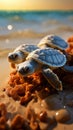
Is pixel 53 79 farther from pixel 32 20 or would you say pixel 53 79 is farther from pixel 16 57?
pixel 32 20

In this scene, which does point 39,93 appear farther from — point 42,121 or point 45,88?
point 42,121

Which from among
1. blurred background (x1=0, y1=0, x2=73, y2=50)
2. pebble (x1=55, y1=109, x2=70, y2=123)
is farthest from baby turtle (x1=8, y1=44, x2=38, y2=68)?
blurred background (x1=0, y1=0, x2=73, y2=50)

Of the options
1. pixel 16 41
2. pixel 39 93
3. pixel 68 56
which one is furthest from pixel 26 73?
pixel 16 41

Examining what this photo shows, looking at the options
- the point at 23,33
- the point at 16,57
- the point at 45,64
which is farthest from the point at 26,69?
the point at 23,33

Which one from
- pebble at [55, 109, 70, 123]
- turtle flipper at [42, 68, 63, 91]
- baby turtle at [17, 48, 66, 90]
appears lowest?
pebble at [55, 109, 70, 123]

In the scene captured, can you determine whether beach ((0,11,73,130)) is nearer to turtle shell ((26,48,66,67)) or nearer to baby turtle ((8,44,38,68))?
baby turtle ((8,44,38,68))

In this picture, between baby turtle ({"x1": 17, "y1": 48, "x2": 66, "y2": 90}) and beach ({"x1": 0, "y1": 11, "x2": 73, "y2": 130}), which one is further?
beach ({"x1": 0, "y1": 11, "x2": 73, "y2": 130})

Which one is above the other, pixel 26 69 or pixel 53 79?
pixel 26 69
